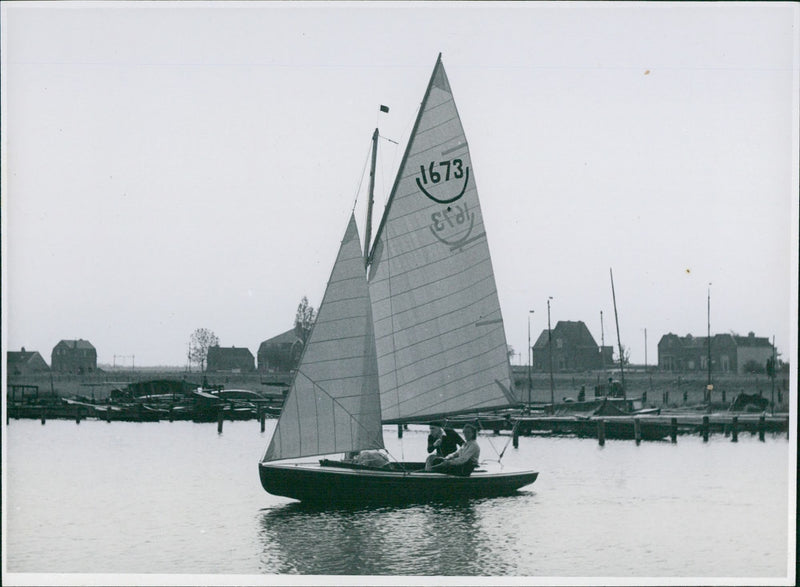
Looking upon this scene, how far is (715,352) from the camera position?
342 ft

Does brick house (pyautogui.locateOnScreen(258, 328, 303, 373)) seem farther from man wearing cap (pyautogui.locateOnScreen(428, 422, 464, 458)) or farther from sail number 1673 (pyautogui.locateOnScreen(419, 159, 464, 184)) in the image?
sail number 1673 (pyautogui.locateOnScreen(419, 159, 464, 184))

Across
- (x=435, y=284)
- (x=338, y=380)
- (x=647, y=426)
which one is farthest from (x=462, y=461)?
(x=647, y=426)

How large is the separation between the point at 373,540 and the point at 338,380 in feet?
12.6

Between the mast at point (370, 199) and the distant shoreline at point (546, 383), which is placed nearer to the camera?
the mast at point (370, 199)

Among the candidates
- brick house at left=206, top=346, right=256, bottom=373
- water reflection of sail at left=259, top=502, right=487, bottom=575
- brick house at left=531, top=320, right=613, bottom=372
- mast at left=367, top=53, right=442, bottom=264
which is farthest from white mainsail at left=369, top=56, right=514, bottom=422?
brick house at left=531, top=320, right=613, bottom=372

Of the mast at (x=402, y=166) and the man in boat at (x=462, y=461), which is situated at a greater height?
the mast at (x=402, y=166)

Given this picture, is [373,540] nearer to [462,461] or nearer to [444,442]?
[462,461]

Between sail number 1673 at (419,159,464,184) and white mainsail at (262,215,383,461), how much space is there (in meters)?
2.32

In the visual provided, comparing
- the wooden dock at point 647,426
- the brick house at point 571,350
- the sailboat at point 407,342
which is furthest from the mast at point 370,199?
the brick house at point 571,350

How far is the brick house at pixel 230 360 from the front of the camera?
106637 millimetres

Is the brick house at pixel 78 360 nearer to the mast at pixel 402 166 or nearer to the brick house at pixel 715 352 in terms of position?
the mast at pixel 402 166

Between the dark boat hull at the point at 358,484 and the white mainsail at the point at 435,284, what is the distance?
1.55 metres

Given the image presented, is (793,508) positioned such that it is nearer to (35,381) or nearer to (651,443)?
(651,443)

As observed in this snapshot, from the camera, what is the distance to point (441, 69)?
82.5 ft
